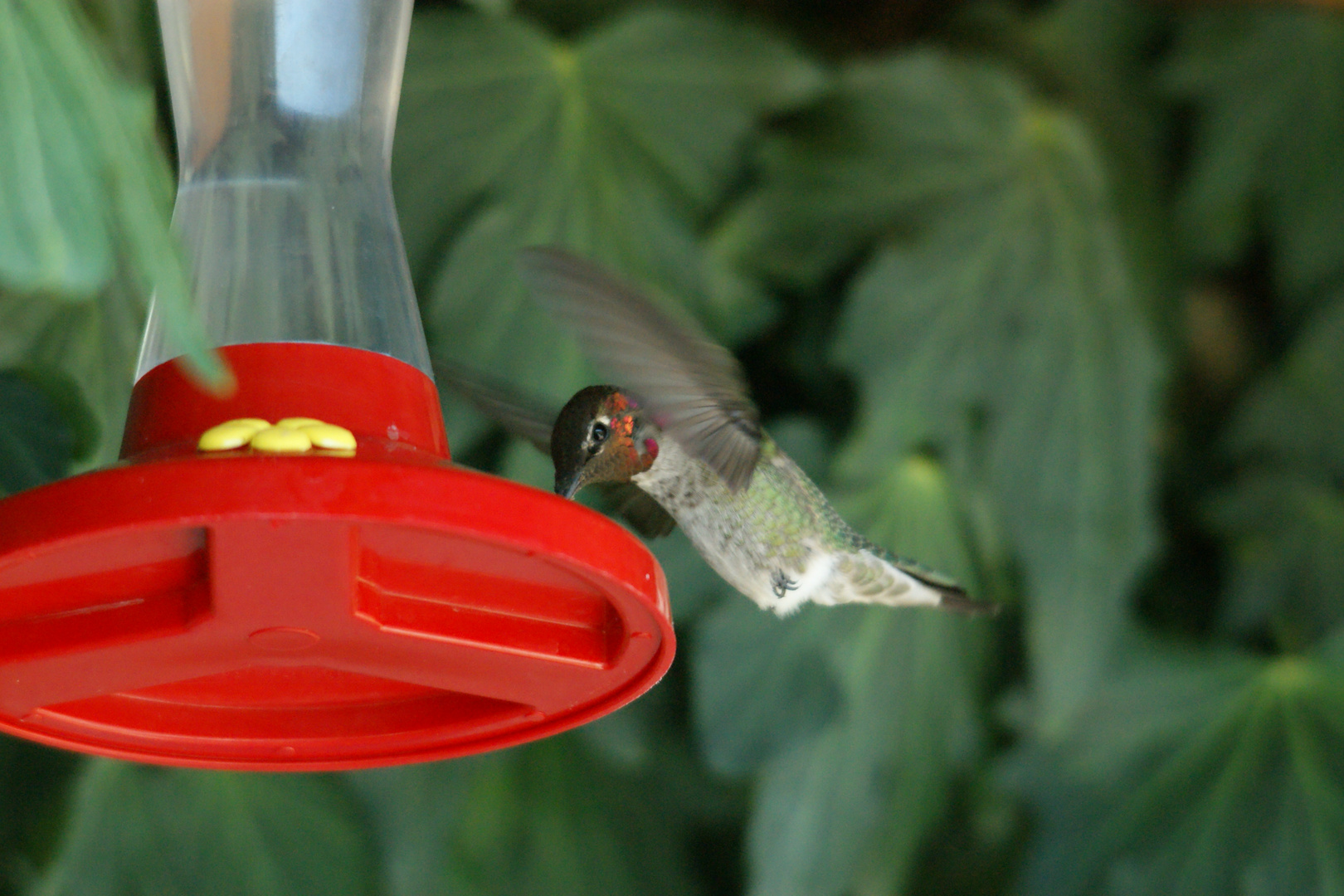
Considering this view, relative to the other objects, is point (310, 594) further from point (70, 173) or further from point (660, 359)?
A: point (660, 359)

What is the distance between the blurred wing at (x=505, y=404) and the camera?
4.58ft

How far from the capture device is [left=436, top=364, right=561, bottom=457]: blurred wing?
1397 mm

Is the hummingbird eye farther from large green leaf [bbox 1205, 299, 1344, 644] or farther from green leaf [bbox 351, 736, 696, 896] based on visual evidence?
large green leaf [bbox 1205, 299, 1344, 644]

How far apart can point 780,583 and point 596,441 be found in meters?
0.30

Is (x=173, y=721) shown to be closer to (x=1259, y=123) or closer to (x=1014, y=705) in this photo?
(x=1014, y=705)

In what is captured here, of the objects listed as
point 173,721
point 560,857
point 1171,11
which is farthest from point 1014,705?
point 173,721

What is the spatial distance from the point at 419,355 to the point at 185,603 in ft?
1.44

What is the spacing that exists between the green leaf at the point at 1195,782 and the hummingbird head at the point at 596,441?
64.6 inches

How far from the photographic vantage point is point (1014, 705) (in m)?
2.61

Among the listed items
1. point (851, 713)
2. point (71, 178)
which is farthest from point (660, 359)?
point (851, 713)

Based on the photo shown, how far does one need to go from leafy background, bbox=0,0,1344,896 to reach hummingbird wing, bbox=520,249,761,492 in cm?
60

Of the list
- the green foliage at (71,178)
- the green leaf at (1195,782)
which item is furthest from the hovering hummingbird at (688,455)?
the green leaf at (1195,782)

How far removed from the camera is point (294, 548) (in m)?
0.83

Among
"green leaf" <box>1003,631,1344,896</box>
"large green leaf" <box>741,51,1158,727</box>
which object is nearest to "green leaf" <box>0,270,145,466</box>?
"large green leaf" <box>741,51,1158,727</box>
